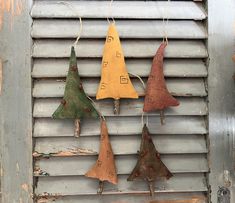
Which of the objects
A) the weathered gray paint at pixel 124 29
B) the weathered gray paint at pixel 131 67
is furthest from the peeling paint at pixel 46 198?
the weathered gray paint at pixel 124 29

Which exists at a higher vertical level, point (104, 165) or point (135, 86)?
point (135, 86)

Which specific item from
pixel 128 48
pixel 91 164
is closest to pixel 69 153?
pixel 91 164

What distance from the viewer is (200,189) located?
0.94m

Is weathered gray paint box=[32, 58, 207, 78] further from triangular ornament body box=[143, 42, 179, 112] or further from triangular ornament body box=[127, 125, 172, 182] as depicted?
triangular ornament body box=[127, 125, 172, 182]

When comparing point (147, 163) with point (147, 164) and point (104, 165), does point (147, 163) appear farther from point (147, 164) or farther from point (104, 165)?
point (104, 165)

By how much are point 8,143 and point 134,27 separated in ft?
1.46

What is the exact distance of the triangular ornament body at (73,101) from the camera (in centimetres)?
87

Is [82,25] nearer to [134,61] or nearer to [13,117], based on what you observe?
[134,61]

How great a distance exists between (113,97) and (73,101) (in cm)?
10

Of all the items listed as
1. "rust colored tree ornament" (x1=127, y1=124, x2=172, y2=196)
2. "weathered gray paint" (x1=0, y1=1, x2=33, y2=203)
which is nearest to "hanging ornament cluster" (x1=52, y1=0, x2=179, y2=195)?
"rust colored tree ornament" (x1=127, y1=124, x2=172, y2=196)

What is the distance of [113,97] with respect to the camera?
34.8 inches

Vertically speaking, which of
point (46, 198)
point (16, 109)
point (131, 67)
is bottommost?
point (46, 198)

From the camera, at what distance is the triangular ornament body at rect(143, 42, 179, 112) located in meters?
0.88

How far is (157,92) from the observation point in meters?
0.88
